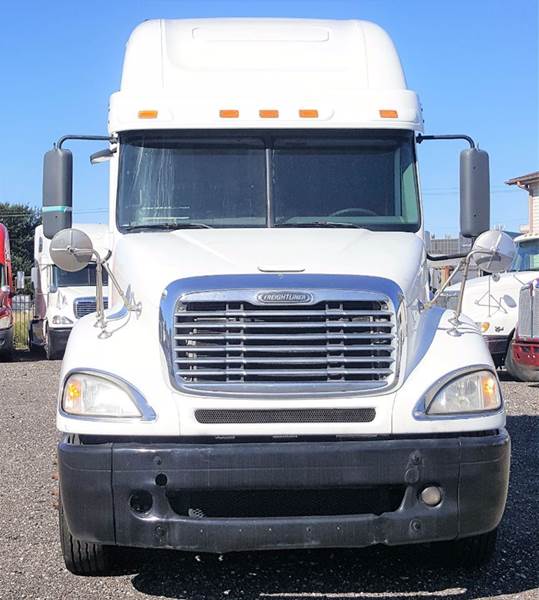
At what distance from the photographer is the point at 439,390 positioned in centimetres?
→ 449

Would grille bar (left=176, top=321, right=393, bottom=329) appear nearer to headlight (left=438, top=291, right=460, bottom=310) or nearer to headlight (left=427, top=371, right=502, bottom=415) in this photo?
headlight (left=427, top=371, right=502, bottom=415)

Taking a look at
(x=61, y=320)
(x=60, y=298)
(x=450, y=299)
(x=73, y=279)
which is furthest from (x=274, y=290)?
(x=73, y=279)

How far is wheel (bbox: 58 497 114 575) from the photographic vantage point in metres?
4.82

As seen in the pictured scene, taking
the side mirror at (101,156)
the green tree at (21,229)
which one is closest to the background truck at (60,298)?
the side mirror at (101,156)

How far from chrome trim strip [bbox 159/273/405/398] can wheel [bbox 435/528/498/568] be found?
1.10 meters

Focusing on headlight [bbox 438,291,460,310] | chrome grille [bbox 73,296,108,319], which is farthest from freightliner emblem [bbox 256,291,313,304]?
chrome grille [bbox 73,296,108,319]

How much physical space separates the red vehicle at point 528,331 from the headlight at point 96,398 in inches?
349

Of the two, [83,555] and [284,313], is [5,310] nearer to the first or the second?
[83,555]

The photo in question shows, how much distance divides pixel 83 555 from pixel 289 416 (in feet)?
4.62

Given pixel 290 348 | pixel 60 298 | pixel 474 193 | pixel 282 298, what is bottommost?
pixel 60 298

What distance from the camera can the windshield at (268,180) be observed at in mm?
5797

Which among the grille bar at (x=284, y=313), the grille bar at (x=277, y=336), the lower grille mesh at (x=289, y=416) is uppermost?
the grille bar at (x=284, y=313)

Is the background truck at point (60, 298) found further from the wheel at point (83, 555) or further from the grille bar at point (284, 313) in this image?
the grille bar at point (284, 313)

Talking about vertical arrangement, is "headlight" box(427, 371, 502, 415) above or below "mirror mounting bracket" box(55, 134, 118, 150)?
below
